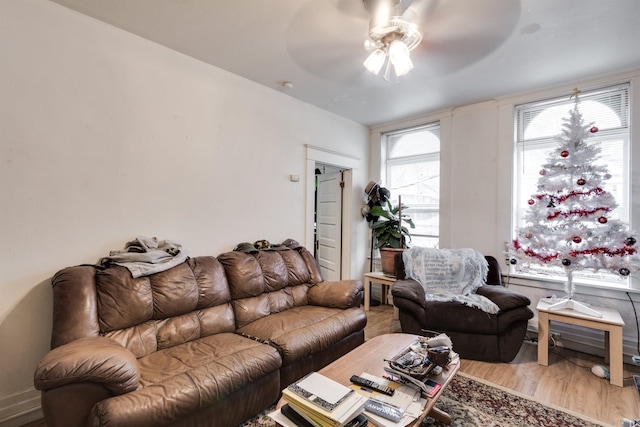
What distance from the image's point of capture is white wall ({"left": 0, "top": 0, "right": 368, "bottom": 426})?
1.87 m

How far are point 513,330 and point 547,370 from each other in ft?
1.36

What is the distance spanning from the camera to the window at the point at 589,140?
9.41ft

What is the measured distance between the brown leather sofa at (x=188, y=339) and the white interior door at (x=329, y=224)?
1.54 m

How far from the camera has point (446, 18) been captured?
6.72 ft

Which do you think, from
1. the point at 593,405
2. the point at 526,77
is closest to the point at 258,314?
the point at 593,405

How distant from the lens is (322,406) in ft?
3.86

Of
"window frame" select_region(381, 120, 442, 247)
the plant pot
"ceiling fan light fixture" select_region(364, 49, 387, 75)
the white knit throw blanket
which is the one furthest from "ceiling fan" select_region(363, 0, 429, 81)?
the plant pot

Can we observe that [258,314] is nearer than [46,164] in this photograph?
No

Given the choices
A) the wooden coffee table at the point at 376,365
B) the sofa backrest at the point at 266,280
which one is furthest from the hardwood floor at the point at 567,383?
the sofa backrest at the point at 266,280

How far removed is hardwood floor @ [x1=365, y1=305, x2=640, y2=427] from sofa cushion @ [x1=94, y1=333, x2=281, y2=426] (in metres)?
1.85

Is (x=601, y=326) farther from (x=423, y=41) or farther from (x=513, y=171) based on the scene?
(x=423, y=41)

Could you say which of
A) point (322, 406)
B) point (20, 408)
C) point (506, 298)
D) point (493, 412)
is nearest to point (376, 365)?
point (322, 406)

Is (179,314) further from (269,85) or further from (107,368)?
(269,85)

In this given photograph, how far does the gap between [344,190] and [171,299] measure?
2.93 metres
